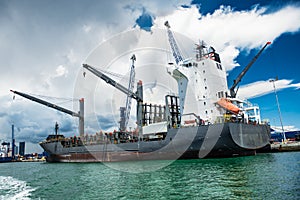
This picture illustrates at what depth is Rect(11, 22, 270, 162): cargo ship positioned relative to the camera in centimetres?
1995

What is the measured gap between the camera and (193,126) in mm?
20719

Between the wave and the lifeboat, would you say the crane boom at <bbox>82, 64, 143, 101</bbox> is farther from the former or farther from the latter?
the wave

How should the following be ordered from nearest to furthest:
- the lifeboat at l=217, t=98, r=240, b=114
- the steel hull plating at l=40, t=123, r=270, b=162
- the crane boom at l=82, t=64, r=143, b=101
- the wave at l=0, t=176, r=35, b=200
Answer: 1. the wave at l=0, t=176, r=35, b=200
2. the steel hull plating at l=40, t=123, r=270, b=162
3. the lifeboat at l=217, t=98, r=240, b=114
4. the crane boom at l=82, t=64, r=143, b=101

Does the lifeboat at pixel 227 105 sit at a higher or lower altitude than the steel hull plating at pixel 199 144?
higher

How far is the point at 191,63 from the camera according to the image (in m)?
25.9

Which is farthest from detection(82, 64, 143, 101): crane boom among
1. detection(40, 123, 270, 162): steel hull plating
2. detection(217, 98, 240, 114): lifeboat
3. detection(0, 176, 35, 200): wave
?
detection(0, 176, 35, 200): wave

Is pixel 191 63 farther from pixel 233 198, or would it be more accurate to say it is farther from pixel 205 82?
pixel 233 198

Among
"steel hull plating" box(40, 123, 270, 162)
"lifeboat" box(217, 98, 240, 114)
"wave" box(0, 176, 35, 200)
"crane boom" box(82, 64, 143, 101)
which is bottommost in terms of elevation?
"wave" box(0, 176, 35, 200)

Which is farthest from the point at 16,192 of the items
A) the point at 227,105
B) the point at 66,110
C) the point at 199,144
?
the point at 66,110

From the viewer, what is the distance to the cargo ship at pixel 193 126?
1995cm

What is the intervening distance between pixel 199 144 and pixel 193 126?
1813mm

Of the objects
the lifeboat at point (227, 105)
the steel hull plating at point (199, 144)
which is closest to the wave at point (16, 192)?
the steel hull plating at point (199, 144)

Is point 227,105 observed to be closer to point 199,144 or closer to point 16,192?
point 199,144

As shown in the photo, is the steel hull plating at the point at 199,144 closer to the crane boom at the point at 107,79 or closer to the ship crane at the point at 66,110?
the crane boom at the point at 107,79
